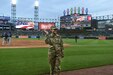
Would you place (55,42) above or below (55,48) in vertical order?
above

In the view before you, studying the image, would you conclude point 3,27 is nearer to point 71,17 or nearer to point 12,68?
point 71,17

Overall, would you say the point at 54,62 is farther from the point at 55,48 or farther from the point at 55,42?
the point at 55,42

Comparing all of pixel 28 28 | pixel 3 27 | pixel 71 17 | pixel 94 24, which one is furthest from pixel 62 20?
pixel 3 27

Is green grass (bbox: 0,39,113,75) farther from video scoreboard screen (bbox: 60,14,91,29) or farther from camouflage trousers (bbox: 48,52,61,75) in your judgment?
video scoreboard screen (bbox: 60,14,91,29)

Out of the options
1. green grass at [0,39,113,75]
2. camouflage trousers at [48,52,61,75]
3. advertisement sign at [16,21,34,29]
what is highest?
advertisement sign at [16,21,34,29]

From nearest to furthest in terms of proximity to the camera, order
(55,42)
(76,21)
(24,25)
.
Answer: (55,42) → (24,25) → (76,21)

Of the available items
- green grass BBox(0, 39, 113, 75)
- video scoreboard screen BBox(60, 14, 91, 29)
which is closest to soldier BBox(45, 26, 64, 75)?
green grass BBox(0, 39, 113, 75)

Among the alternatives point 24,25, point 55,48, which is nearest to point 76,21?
point 24,25

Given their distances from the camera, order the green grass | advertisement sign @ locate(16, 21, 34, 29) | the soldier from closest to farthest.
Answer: the soldier, the green grass, advertisement sign @ locate(16, 21, 34, 29)

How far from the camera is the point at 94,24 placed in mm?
100125

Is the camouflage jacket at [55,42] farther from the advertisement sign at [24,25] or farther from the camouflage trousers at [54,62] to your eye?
the advertisement sign at [24,25]

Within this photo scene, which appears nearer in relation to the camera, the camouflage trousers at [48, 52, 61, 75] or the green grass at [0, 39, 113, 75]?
the camouflage trousers at [48, 52, 61, 75]

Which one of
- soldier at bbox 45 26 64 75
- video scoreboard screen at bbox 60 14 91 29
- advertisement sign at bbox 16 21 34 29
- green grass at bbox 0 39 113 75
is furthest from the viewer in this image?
video scoreboard screen at bbox 60 14 91 29

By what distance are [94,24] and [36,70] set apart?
3531 inches
